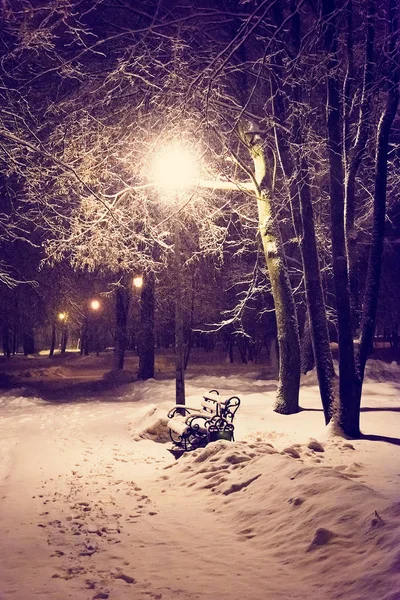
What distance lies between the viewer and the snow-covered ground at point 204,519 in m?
4.00

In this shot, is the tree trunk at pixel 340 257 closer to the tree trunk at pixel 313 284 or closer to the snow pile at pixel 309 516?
the tree trunk at pixel 313 284

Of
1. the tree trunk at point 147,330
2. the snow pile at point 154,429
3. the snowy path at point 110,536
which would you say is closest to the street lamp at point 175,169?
the snow pile at point 154,429

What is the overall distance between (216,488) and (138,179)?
8.23 meters

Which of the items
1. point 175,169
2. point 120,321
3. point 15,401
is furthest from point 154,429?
point 120,321

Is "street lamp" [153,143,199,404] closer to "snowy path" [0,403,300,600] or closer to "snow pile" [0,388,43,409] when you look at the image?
"snowy path" [0,403,300,600]

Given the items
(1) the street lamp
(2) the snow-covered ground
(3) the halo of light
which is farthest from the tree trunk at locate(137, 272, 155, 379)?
(2) the snow-covered ground

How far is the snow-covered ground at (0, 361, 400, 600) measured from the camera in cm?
400

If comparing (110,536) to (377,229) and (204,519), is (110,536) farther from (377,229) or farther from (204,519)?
(377,229)

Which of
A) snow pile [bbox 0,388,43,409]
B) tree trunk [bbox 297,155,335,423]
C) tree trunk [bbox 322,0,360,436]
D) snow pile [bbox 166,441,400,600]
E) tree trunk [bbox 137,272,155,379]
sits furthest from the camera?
tree trunk [bbox 137,272,155,379]

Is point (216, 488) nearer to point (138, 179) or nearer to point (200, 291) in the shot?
point (138, 179)

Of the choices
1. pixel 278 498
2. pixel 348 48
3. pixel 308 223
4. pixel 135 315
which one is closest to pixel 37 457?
pixel 278 498

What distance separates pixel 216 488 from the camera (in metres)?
6.61

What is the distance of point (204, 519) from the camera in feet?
19.0

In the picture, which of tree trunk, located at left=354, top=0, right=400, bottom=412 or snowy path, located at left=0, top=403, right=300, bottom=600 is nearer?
snowy path, located at left=0, top=403, right=300, bottom=600
